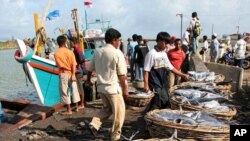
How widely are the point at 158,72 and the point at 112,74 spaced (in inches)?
53.5

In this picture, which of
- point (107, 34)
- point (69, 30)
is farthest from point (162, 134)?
point (69, 30)

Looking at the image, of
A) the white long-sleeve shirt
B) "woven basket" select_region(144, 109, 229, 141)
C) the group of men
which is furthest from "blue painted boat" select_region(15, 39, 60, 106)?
the white long-sleeve shirt

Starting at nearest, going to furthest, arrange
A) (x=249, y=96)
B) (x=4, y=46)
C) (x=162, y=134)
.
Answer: (x=162, y=134) < (x=249, y=96) < (x=4, y=46)

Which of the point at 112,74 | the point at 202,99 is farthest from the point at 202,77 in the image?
the point at 112,74

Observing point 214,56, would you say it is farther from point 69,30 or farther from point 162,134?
point 162,134

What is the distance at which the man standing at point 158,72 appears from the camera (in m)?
5.96

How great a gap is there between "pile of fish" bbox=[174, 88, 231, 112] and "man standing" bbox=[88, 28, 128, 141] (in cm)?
141

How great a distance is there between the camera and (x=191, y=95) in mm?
6473

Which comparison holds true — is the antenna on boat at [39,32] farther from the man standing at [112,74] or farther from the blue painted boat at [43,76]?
the man standing at [112,74]

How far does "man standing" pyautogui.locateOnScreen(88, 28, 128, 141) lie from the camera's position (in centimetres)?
501

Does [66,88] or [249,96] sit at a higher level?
[66,88]

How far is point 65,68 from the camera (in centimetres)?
752

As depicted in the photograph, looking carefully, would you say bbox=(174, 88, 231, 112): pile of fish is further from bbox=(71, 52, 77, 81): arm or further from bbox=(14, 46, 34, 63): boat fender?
bbox=(14, 46, 34, 63): boat fender

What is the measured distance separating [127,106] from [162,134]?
3.76 metres
